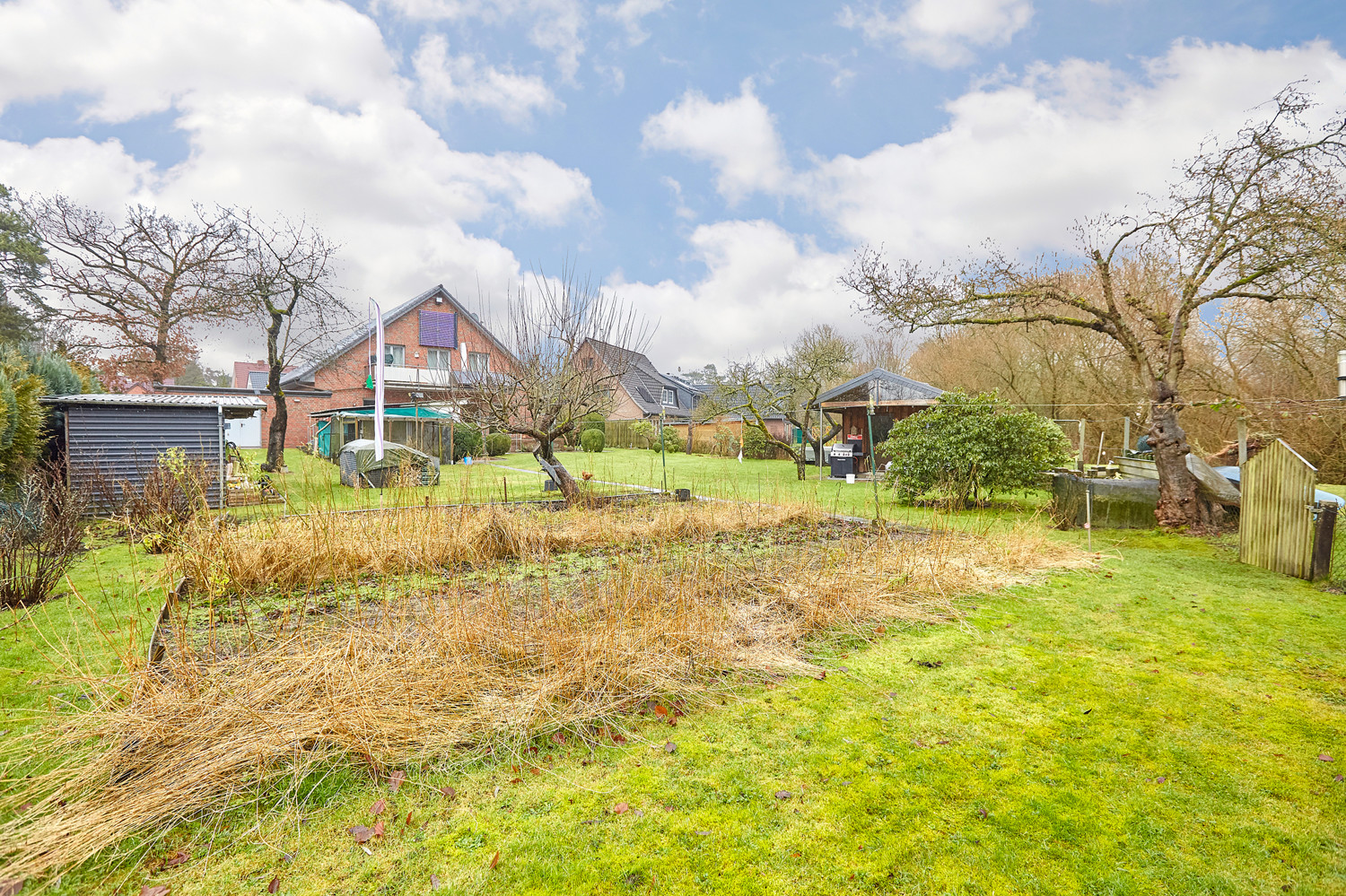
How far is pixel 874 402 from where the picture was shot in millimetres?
17438

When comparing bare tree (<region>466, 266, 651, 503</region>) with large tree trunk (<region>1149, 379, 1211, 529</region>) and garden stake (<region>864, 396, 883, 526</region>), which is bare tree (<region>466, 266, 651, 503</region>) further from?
large tree trunk (<region>1149, 379, 1211, 529</region>)

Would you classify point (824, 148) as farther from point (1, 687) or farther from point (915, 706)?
point (1, 687)

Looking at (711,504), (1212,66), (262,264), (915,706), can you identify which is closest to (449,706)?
(915,706)

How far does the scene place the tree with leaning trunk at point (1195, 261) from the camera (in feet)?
23.9

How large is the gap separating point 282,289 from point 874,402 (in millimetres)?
16783

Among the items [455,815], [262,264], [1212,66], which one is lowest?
[455,815]

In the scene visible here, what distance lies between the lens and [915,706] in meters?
3.38

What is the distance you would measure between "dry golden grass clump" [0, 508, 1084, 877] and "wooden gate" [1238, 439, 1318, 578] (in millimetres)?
4066

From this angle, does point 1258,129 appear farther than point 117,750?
Yes

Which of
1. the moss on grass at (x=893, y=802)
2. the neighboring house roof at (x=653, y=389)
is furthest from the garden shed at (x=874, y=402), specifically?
the moss on grass at (x=893, y=802)

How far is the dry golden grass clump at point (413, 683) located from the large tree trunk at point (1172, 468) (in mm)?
5664

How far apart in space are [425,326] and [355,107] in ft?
64.1

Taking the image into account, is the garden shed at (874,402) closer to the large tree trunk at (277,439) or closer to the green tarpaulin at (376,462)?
the green tarpaulin at (376,462)

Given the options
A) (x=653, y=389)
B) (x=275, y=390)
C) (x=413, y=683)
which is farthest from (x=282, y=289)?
(x=653, y=389)
